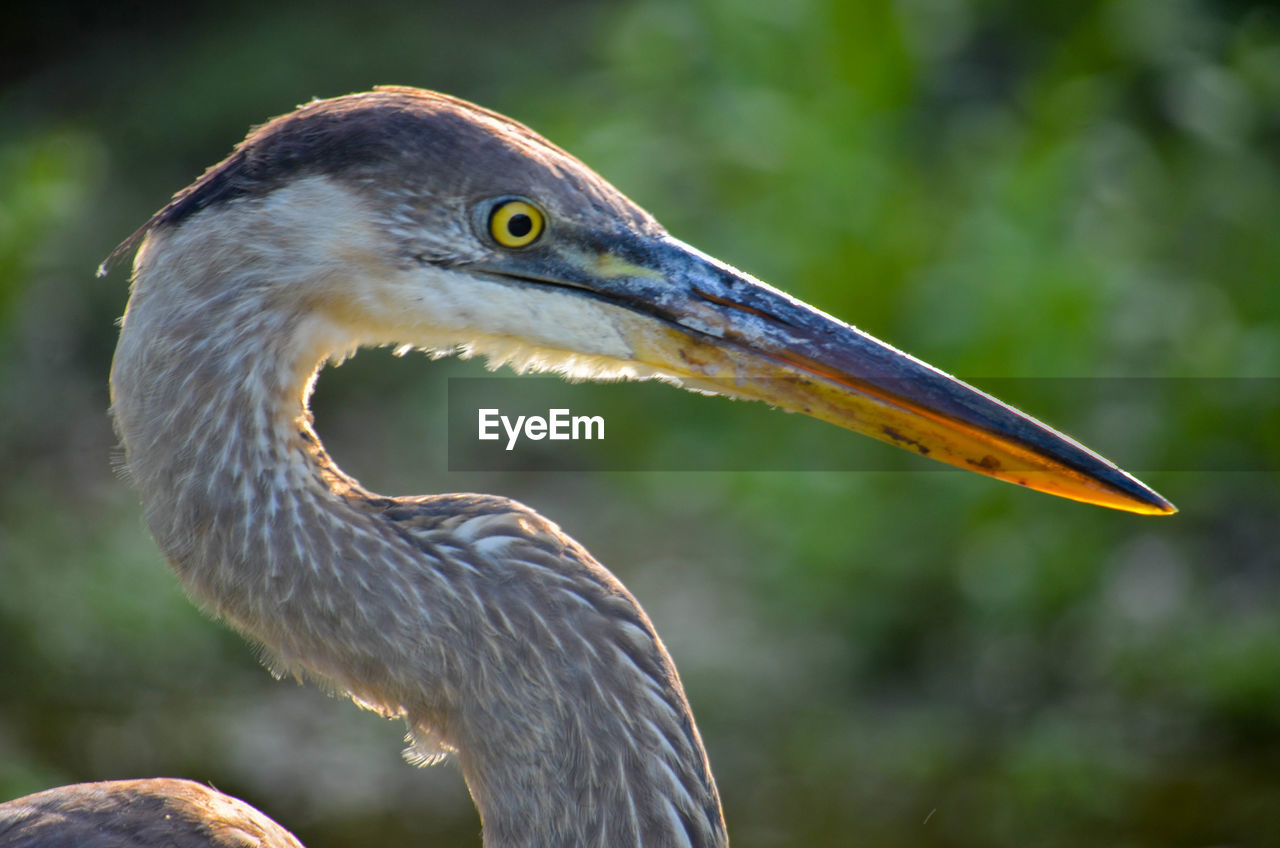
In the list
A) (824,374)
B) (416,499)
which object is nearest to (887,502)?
(824,374)

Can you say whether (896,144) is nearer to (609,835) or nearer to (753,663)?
(753,663)

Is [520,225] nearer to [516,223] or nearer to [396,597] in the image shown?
[516,223]

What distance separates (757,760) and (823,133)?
2.27 meters

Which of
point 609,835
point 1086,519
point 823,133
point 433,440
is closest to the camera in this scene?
point 609,835

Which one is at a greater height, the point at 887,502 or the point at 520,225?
the point at 520,225

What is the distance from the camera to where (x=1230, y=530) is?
4473 millimetres

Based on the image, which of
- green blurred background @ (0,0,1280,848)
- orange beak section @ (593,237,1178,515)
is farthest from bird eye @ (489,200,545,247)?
green blurred background @ (0,0,1280,848)

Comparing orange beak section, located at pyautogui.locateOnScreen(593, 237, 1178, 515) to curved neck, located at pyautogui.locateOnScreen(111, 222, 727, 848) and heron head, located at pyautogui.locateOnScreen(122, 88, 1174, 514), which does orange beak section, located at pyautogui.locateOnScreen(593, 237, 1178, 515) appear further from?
curved neck, located at pyautogui.locateOnScreen(111, 222, 727, 848)

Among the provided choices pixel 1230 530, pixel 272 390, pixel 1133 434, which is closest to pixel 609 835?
pixel 272 390

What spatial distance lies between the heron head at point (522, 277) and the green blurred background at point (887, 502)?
2.02 metres

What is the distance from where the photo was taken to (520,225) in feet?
6.31

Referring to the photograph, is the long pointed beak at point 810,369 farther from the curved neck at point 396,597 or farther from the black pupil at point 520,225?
the curved neck at point 396,597

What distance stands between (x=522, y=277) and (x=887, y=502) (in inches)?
105

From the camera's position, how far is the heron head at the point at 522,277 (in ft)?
6.16
